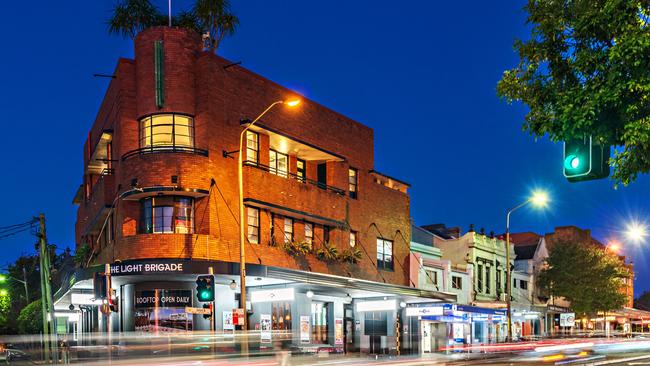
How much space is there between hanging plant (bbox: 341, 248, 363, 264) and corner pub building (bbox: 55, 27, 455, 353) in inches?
4.9

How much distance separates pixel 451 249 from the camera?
5353 cm

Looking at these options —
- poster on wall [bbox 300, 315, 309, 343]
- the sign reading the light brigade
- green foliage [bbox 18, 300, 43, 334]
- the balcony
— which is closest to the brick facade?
the balcony

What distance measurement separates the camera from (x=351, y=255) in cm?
3816

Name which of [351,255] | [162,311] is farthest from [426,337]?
[162,311]

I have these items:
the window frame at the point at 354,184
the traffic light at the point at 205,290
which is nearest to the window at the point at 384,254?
the window frame at the point at 354,184

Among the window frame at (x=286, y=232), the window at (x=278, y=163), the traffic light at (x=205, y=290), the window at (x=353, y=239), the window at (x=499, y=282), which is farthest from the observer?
the window at (x=499, y=282)

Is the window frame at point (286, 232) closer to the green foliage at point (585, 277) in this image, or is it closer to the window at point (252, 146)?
the window at point (252, 146)

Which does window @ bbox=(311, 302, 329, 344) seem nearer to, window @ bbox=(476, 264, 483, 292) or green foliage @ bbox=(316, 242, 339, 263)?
green foliage @ bbox=(316, 242, 339, 263)

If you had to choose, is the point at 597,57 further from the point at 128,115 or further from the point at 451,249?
the point at 451,249

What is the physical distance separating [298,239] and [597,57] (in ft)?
88.1

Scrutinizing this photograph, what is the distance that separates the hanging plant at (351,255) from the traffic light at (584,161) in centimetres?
2975

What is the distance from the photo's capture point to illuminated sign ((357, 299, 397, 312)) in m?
37.5

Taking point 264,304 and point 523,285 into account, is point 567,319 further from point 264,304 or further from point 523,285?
point 264,304

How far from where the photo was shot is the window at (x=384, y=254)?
137ft
